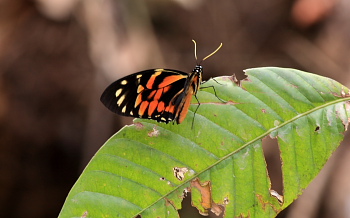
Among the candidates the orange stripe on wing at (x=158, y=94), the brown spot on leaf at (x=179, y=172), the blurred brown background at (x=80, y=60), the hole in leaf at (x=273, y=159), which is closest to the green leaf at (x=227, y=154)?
the brown spot on leaf at (x=179, y=172)

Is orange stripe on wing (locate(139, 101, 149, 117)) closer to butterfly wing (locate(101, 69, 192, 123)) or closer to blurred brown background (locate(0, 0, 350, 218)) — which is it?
butterfly wing (locate(101, 69, 192, 123))

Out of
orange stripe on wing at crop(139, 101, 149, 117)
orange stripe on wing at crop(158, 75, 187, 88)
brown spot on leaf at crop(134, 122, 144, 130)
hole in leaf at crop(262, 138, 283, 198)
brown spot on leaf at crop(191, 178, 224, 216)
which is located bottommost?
hole in leaf at crop(262, 138, 283, 198)

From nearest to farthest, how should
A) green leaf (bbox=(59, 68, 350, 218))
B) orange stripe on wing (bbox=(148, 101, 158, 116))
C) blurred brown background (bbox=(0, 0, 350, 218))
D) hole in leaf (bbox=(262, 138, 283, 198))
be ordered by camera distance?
green leaf (bbox=(59, 68, 350, 218)), orange stripe on wing (bbox=(148, 101, 158, 116)), hole in leaf (bbox=(262, 138, 283, 198)), blurred brown background (bbox=(0, 0, 350, 218))

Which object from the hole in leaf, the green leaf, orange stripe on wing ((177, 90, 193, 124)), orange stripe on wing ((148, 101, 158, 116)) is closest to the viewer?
the green leaf

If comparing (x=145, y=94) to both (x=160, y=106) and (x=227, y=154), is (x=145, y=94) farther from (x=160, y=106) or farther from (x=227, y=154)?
(x=227, y=154)

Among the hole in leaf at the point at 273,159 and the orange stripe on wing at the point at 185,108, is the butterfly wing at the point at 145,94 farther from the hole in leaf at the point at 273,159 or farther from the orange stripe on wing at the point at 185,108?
the hole in leaf at the point at 273,159

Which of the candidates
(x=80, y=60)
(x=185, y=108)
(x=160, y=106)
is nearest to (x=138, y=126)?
(x=185, y=108)

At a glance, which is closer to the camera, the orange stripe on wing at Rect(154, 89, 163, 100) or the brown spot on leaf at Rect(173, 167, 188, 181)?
the brown spot on leaf at Rect(173, 167, 188, 181)

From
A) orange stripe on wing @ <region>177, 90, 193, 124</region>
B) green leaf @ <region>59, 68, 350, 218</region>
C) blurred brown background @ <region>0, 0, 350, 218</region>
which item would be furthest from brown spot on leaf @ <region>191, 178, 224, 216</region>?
blurred brown background @ <region>0, 0, 350, 218</region>
